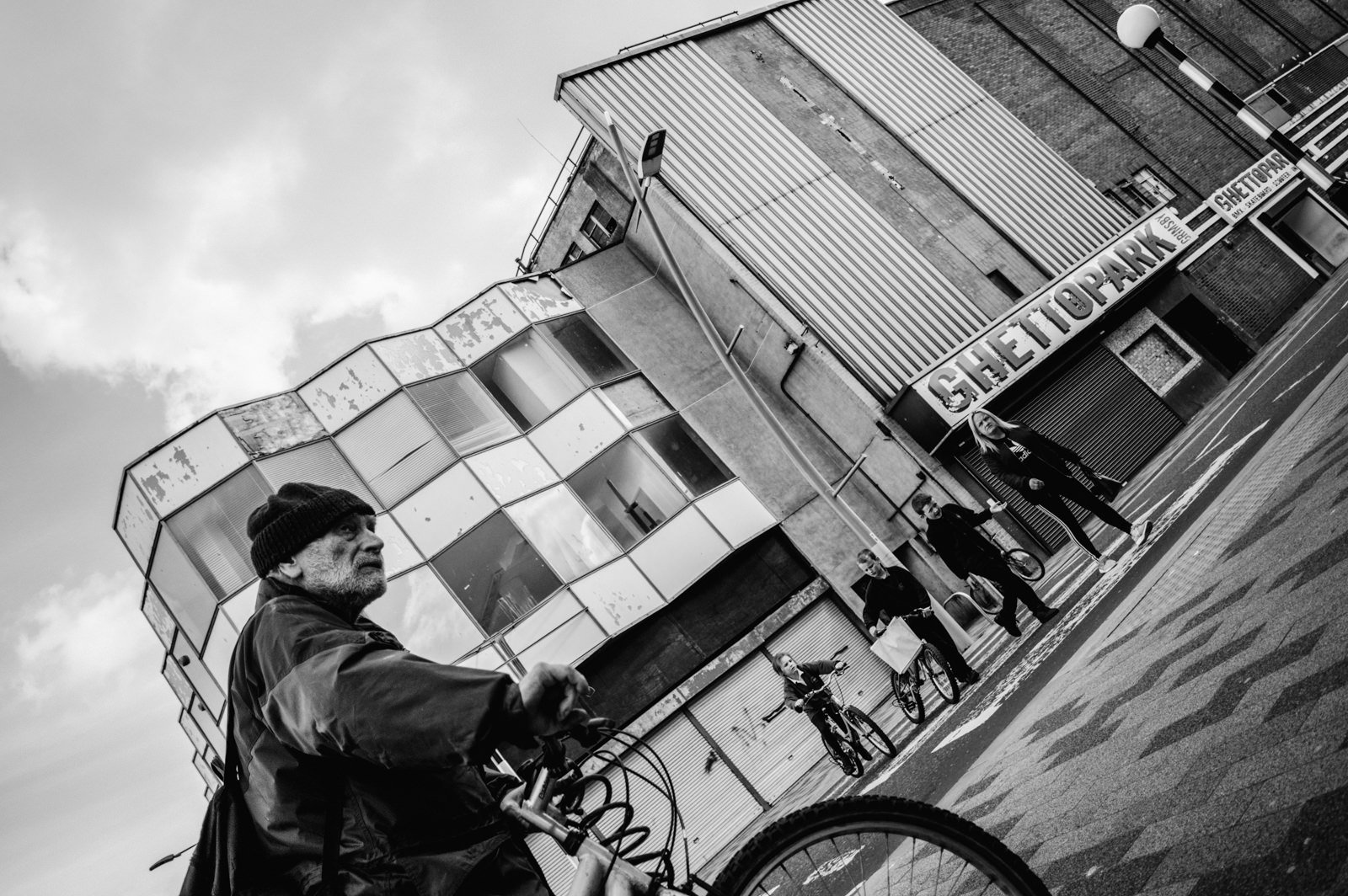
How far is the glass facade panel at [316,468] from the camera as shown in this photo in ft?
55.1

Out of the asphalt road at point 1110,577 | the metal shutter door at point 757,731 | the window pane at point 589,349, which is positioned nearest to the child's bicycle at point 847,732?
the asphalt road at point 1110,577

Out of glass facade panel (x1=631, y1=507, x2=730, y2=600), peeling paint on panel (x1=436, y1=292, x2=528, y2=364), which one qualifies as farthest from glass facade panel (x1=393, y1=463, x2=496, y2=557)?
glass facade panel (x1=631, y1=507, x2=730, y2=600)

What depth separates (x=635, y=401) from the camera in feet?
64.4

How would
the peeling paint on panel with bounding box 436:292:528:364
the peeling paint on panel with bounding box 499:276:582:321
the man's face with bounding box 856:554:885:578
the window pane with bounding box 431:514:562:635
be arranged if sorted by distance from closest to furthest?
the man's face with bounding box 856:554:885:578
the window pane with bounding box 431:514:562:635
the peeling paint on panel with bounding box 436:292:528:364
the peeling paint on panel with bounding box 499:276:582:321

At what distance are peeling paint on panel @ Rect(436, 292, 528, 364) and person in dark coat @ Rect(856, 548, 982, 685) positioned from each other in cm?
1175

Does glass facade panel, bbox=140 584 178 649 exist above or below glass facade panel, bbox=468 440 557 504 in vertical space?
above

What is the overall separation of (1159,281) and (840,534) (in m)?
10.8

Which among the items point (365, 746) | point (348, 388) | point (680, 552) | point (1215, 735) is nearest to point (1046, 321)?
point (680, 552)

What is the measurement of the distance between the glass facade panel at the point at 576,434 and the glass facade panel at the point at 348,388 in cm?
357

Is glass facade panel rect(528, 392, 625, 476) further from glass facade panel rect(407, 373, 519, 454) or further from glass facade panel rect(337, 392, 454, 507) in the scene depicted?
glass facade panel rect(337, 392, 454, 507)

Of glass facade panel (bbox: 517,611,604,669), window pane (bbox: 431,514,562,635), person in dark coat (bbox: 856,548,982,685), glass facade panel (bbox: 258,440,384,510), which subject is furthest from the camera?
glass facade panel (bbox: 258,440,384,510)

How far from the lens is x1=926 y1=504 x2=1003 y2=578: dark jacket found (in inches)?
389

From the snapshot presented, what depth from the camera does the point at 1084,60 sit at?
25.5 meters

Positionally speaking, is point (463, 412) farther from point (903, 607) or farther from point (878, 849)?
point (878, 849)
